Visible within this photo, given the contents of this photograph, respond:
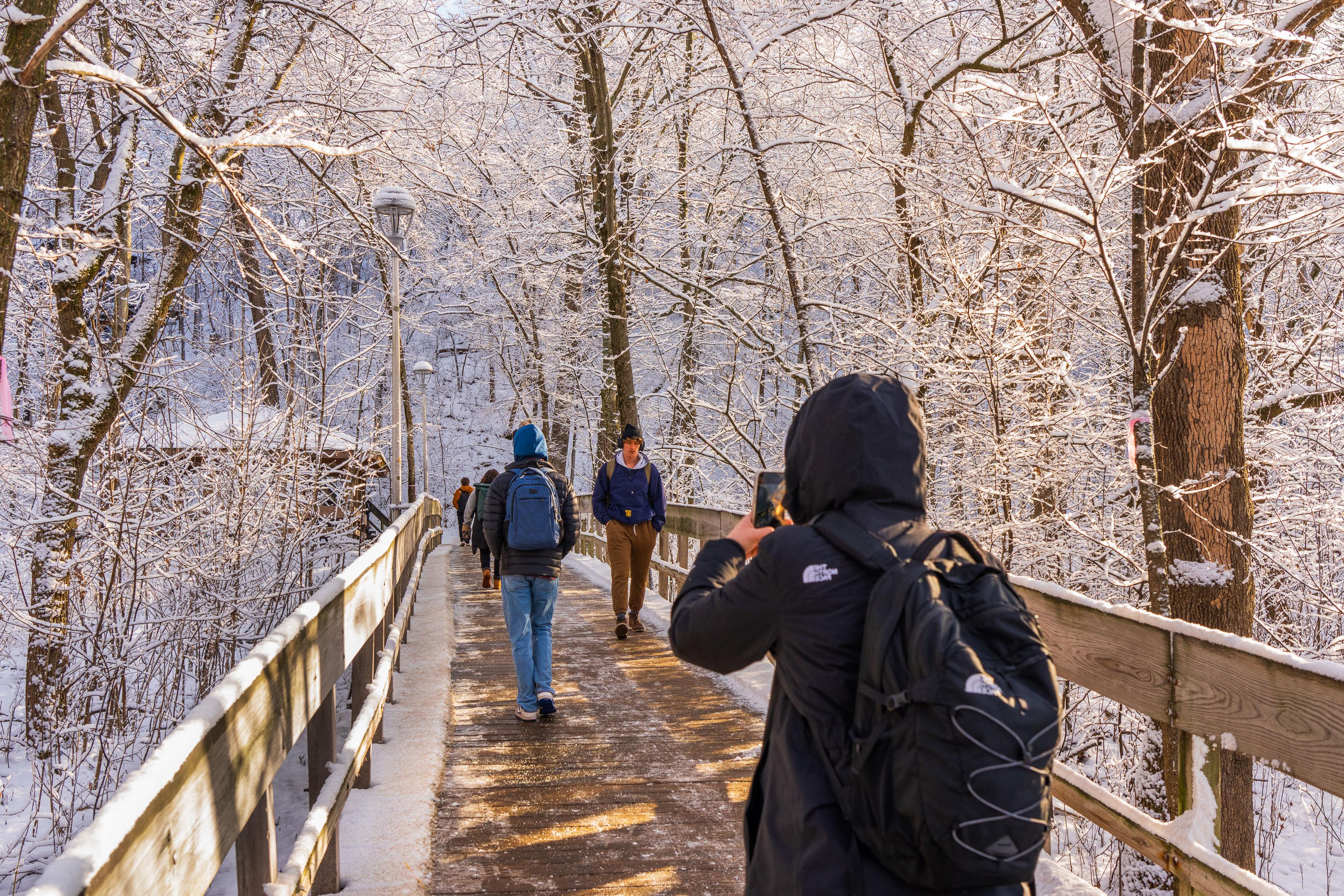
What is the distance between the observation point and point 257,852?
256 centimetres

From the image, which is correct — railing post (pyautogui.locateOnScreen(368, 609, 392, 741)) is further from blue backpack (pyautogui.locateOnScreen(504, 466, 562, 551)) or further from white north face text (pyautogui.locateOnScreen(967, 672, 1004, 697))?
white north face text (pyautogui.locateOnScreen(967, 672, 1004, 697))

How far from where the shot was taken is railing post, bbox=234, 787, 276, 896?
253 centimetres

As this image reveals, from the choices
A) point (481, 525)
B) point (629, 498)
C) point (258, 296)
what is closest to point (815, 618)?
point (629, 498)

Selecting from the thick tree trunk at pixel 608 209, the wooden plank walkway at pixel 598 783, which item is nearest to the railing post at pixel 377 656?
the wooden plank walkway at pixel 598 783

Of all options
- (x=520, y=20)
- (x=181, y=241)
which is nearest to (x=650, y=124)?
(x=520, y=20)

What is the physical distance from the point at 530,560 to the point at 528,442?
2.65 ft

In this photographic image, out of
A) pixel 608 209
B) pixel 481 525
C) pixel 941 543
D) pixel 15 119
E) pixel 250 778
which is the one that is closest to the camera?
pixel 941 543

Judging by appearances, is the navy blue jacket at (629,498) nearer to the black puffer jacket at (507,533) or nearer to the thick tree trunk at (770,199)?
the black puffer jacket at (507,533)

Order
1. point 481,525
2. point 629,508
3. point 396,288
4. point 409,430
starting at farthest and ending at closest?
point 409,430 < point 481,525 < point 396,288 < point 629,508

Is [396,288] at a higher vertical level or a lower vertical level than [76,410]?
higher

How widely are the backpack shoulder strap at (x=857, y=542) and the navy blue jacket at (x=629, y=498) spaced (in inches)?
285

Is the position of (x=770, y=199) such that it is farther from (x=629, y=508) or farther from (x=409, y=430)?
(x=409, y=430)

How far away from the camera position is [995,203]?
9047 millimetres

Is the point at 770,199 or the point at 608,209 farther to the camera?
the point at 608,209
